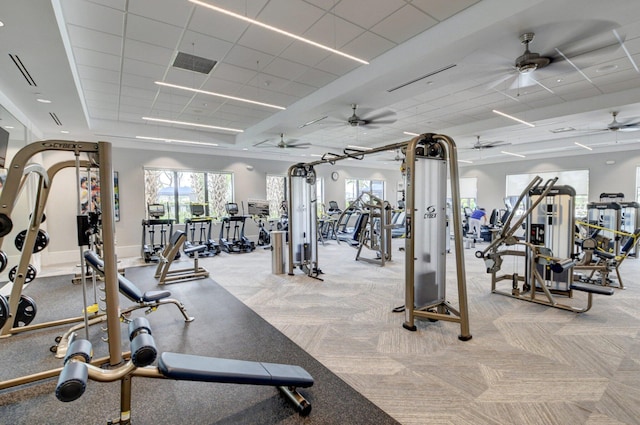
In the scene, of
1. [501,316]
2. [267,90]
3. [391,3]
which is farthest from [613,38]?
[267,90]

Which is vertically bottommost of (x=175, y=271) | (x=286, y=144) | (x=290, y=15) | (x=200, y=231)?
(x=175, y=271)

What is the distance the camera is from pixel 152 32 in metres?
3.88

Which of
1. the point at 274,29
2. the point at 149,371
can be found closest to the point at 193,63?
the point at 274,29

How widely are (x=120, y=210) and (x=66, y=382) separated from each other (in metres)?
8.45

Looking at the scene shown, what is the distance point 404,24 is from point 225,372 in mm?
4186

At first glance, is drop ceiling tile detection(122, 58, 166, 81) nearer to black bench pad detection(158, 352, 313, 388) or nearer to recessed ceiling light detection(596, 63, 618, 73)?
black bench pad detection(158, 352, 313, 388)

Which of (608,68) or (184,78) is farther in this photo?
(184,78)

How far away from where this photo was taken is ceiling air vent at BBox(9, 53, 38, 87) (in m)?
3.63

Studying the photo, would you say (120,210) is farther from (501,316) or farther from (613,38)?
(613,38)

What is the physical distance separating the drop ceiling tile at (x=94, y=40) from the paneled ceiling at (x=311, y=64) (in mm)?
24

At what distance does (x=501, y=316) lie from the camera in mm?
3926

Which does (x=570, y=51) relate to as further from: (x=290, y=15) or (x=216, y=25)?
(x=216, y=25)

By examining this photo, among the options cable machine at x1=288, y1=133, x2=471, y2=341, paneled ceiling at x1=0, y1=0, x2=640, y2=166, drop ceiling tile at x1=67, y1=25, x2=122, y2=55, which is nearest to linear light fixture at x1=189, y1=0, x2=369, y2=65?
paneled ceiling at x1=0, y1=0, x2=640, y2=166

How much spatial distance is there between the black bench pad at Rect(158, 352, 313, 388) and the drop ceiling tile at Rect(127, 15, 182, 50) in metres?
3.79
